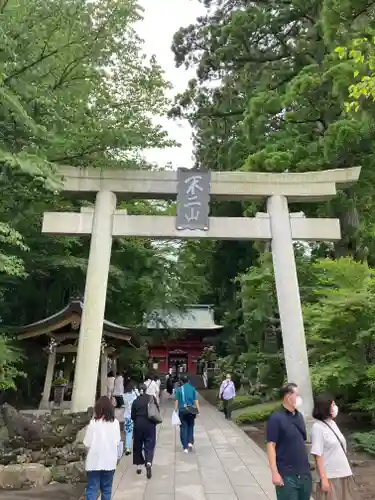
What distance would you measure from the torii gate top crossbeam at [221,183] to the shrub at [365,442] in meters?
5.36

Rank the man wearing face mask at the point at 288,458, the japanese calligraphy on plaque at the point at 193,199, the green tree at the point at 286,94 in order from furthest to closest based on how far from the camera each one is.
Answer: the green tree at the point at 286,94, the japanese calligraphy on plaque at the point at 193,199, the man wearing face mask at the point at 288,458

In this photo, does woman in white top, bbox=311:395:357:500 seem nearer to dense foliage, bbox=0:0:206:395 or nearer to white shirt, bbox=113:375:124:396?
A: dense foliage, bbox=0:0:206:395

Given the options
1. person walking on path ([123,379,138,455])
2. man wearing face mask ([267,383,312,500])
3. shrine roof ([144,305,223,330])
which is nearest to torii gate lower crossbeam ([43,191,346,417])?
person walking on path ([123,379,138,455])

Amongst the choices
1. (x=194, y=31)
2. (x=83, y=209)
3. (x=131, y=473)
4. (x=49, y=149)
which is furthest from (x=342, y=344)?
(x=194, y=31)

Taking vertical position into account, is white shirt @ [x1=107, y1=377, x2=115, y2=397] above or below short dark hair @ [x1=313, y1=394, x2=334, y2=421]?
above

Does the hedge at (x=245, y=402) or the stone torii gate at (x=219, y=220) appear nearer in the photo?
the stone torii gate at (x=219, y=220)

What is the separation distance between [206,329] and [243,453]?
23355 millimetres

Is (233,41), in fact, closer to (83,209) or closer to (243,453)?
(83,209)

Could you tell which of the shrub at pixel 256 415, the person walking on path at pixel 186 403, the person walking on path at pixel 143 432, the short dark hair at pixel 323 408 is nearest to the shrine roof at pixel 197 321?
the shrub at pixel 256 415

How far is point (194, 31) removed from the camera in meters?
17.2

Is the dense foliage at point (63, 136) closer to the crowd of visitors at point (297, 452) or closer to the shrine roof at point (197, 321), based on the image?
the crowd of visitors at point (297, 452)

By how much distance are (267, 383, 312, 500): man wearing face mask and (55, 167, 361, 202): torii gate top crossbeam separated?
7893 mm

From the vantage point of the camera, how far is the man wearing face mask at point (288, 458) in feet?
12.4

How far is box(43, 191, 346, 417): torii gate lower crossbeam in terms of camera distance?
409 inches
